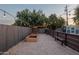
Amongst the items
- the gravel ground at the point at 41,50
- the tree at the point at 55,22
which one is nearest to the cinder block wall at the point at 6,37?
the gravel ground at the point at 41,50

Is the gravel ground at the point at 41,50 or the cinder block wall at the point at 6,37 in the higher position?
the cinder block wall at the point at 6,37

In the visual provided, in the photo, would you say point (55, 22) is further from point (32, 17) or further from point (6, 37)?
point (6, 37)

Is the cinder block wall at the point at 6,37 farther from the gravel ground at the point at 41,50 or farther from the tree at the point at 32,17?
the tree at the point at 32,17

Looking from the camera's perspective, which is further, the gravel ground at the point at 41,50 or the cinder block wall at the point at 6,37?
the gravel ground at the point at 41,50

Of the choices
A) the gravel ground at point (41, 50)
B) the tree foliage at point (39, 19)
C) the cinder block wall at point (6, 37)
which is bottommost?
the gravel ground at point (41, 50)

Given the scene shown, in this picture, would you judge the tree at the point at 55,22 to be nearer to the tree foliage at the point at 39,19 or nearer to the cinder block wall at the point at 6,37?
the tree foliage at the point at 39,19

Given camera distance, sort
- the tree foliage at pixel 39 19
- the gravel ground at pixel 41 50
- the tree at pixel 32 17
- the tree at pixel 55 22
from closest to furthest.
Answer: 1. the gravel ground at pixel 41 50
2. the tree at pixel 32 17
3. the tree foliage at pixel 39 19
4. the tree at pixel 55 22

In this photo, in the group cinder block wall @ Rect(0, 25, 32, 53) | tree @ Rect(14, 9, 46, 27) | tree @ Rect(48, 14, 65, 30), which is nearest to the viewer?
cinder block wall @ Rect(0, 25, 32, 53)

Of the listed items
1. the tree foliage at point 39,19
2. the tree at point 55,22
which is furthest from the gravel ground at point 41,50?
the tree at point 55,22

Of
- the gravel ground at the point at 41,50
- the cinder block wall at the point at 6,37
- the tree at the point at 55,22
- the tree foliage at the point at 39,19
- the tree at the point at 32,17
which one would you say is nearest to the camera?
the cinder block wall at the point at 6,37

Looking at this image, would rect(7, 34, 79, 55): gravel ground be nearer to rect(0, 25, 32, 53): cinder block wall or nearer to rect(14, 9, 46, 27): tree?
rect(0, 25, 32, 53): cinder block wall

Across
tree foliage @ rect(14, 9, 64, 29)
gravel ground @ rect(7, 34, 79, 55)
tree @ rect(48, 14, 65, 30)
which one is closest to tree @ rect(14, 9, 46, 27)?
tree foliage @ rect(14, 9, 64, 29)
